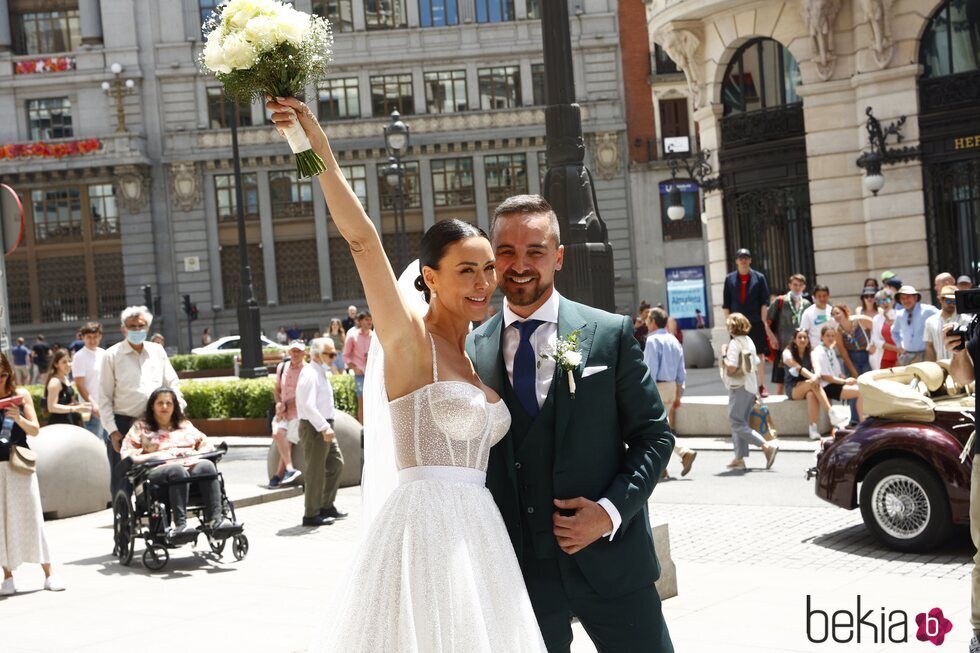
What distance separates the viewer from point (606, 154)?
58.3 meters

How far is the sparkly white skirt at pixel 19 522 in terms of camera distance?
10.0 metres

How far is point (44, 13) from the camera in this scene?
60.1 m

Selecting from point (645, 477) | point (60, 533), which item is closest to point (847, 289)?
point (60, 533)

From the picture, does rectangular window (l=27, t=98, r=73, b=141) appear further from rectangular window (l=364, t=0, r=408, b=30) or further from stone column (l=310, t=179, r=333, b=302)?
rectangular window (l=364, t=0, r=408, b=30)

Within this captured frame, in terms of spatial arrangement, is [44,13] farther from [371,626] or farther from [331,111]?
[371,626]

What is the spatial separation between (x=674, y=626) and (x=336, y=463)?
666 centimetres

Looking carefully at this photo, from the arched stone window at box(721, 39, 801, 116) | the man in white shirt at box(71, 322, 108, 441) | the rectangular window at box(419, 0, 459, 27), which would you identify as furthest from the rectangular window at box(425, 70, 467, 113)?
the man in white shirt at box(71, 322, 108, 441)

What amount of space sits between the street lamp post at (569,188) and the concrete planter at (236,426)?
16.0 meters

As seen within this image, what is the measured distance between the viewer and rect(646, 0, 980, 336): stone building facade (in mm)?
23969

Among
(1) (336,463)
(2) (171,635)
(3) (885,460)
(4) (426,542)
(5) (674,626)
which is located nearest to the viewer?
(4) (426,542)

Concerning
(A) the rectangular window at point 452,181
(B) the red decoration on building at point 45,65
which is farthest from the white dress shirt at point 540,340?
(B) the red decoration on building at point 45,65

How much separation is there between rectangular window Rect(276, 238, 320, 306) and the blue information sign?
55.7 ft

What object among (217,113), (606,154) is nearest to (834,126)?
(606,154)

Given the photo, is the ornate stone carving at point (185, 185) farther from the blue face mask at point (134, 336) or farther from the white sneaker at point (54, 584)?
the white sneaker at point (54, 584)
